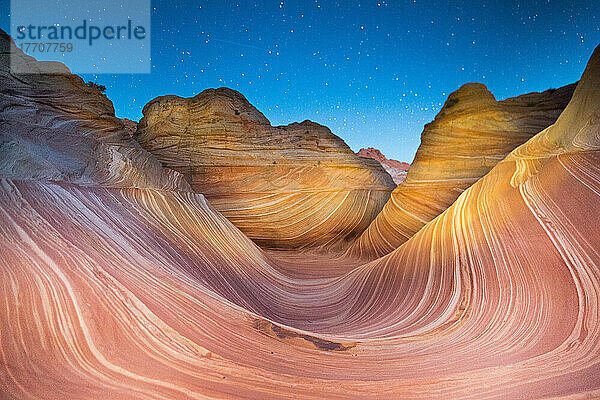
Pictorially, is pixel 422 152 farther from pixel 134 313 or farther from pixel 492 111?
pixel 134 313

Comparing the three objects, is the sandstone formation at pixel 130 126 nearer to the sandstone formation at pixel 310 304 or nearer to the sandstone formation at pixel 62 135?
the sandstone formation at pixel 62 135

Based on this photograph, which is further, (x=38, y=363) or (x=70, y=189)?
(x=70, y=189)

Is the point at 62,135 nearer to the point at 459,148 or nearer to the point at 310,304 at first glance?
the point at 310,304

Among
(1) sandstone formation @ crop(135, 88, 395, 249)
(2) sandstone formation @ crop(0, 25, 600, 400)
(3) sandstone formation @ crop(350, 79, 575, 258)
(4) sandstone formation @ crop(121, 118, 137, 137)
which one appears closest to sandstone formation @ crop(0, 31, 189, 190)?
(2) sandstone formation @ crop(0, 25, 600, 400)

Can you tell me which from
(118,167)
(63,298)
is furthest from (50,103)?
(63,298)

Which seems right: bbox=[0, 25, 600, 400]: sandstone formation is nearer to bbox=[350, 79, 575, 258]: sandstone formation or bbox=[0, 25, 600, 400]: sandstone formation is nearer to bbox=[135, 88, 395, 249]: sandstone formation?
bbox=[350, 79, 575, 258]: sandstone formation

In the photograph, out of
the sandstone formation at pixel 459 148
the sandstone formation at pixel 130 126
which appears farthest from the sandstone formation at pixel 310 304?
the sandstone formation at pixel 130 126
